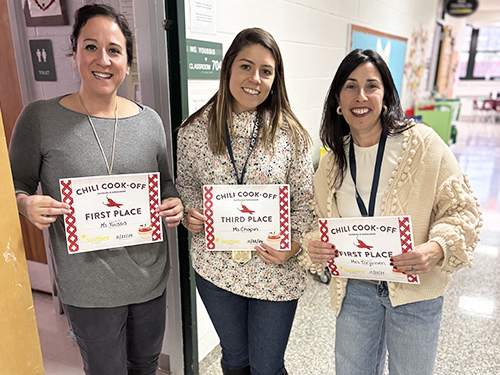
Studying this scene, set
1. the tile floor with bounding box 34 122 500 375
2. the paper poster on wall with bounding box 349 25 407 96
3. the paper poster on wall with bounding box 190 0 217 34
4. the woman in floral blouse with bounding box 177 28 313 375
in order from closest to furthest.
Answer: the woman in floral blouse with bounding box 177 28 313 375
the paper poster on wall with bounding box 190 0 217 34
the tile floor with bounding box 34 122 500 375
the paper poster on wall with bounding box 349 25 407 96

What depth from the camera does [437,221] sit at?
48.9 inches

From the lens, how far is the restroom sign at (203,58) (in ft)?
5.95

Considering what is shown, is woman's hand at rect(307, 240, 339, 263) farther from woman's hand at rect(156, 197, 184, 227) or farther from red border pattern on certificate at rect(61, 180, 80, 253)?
red border pattern on certificate at rect(61, 180, 80, 253)

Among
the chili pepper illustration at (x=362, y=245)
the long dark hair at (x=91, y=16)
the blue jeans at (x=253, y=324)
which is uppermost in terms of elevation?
the long dark hair at (x=91, y=16)

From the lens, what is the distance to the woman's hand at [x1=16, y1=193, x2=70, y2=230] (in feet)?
3.73

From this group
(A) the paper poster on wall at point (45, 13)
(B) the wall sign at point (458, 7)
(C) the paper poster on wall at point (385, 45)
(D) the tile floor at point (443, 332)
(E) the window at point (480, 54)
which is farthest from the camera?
(E) the window at point (480, 54)

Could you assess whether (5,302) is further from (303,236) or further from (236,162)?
(303,236)

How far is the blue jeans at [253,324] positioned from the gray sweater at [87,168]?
0.73 feet

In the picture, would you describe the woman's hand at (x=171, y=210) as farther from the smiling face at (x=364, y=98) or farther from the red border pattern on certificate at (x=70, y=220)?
the smiling face at (x=364, y=98)

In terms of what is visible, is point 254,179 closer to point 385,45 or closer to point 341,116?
point 341,116

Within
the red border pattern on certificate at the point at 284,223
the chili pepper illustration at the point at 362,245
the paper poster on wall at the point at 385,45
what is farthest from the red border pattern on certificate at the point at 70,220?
the paper poster on wall at the point at 385,45

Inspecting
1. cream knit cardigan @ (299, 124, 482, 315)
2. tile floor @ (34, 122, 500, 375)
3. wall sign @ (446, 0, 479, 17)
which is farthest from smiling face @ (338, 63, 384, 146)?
wall sign @ (446, 0, 479, 17)

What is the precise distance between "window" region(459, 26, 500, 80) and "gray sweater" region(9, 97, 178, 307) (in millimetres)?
16376

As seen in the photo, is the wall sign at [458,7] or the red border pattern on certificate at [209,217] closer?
the red border pattern on certificate at [209,217]
